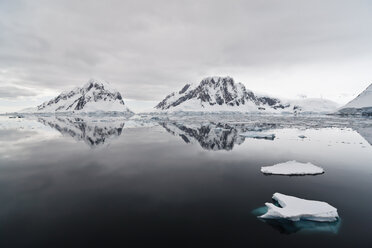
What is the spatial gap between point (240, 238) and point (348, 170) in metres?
9.79

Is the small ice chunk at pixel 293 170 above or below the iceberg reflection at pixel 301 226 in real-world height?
above

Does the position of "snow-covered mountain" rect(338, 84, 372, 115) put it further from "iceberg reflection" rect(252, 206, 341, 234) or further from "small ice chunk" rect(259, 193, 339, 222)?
"iceberg reflection" rect(252, 206, 341, 234)

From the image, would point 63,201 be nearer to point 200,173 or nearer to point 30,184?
point 30,184

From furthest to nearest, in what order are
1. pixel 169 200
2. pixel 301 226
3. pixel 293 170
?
pixel 293 170
pixel 169 200
pixel 301 226

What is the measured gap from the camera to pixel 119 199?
344 inches

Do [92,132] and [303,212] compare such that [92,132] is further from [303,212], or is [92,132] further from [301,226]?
[301,226]

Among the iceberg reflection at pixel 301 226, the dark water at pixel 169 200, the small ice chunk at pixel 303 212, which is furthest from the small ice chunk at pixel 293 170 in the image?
the iceberg reflection at pixel 301 226

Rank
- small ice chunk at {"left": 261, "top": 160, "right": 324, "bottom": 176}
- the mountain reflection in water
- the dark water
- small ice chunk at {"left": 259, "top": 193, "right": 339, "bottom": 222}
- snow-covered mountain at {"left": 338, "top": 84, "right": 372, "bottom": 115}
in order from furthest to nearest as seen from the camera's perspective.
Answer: snow-covered mountain at {"left": 338, "top": 84, "right": 372, "bottom": 115}, the mountain reflection in water, small ice chunk at {"left": 261, "top": 160, "right": 324, "bottom": 176}, small ice chunk at {"left": 259, "top": 193, "right": 339, "bottom": 222}, the dark water

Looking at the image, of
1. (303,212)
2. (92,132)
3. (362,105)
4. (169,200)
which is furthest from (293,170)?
(362,105)

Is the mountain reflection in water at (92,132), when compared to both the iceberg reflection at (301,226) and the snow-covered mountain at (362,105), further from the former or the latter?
the snow-covered mountain at (362,105)

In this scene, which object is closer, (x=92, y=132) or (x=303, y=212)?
(x=303, y=212)

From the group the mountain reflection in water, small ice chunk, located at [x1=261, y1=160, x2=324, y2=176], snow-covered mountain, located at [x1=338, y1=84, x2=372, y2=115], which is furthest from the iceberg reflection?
snow-covered mountain, located at [x1=338, y1=84, x2=372, y2=115]

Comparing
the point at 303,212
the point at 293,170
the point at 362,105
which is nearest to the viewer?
the point at 303,212

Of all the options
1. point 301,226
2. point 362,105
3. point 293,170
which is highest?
point 362,105
